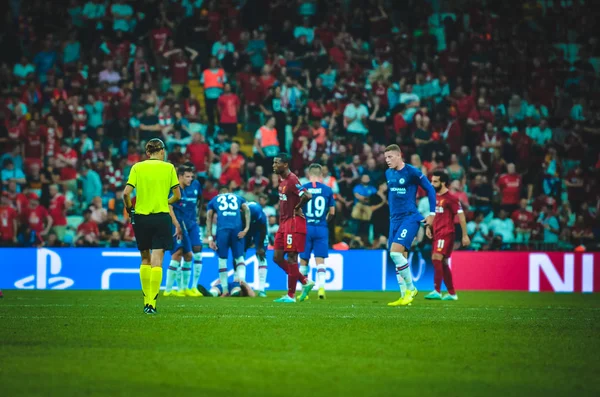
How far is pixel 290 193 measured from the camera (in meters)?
16.5

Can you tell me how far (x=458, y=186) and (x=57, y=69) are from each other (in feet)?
38.0

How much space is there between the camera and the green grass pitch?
6.45 m

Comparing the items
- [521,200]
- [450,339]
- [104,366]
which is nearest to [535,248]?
[521,200]

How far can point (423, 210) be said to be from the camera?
80.5 ft

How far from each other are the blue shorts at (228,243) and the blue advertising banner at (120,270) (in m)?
3.90

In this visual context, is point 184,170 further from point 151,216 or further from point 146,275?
point 146,275

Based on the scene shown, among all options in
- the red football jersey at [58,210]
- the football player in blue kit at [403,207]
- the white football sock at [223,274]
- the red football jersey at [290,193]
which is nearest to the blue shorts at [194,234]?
the white football sock at [223,274]

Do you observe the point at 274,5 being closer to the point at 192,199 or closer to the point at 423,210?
the point at 423,210

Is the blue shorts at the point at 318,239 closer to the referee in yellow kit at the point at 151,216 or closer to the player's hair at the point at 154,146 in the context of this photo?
the referee in yellow kit at the point at 151,216

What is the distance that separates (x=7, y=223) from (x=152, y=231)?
12234mm

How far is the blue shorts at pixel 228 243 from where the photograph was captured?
19.3 m

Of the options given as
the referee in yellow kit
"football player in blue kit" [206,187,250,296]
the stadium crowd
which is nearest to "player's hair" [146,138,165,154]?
the referee in yellow kit

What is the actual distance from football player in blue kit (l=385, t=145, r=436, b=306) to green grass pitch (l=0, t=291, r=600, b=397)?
2.64m

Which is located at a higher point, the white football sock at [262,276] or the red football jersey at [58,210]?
the red football jersey at [58,210]
